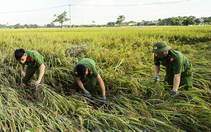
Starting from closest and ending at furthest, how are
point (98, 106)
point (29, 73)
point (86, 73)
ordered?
point (86, 73)
point (98, 106)
point (29, 73)

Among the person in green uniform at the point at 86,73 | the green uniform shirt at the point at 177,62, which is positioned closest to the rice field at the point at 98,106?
the person in green uniform at the point at 86,73

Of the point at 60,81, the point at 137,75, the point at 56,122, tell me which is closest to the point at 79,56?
the point at 60,81

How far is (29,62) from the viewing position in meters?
2.60

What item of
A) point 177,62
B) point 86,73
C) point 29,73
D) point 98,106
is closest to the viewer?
point 86,73

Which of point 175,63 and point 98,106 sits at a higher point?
point 175,63

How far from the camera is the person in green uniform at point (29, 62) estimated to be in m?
2.30

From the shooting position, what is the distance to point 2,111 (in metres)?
1.78

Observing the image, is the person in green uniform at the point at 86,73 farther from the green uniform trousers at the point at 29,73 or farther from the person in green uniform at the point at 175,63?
the person in green uniform at the point at 175,63

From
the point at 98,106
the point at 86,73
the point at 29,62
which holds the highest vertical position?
the point at 29,62

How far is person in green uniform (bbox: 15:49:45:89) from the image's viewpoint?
2296 millimetres

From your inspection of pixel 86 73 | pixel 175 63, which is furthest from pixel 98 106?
pixel 175 63

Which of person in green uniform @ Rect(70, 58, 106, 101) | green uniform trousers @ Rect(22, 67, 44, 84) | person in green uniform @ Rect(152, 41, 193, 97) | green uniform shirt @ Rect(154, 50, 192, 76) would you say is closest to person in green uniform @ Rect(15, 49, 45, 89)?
green uniform trousers @ Rect(22, 67, 44, 84)

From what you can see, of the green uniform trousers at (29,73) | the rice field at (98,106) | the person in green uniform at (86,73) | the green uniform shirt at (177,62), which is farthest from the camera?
the green uniform trousers at (29,73)

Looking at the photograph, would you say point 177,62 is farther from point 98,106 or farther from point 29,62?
point 29,62
